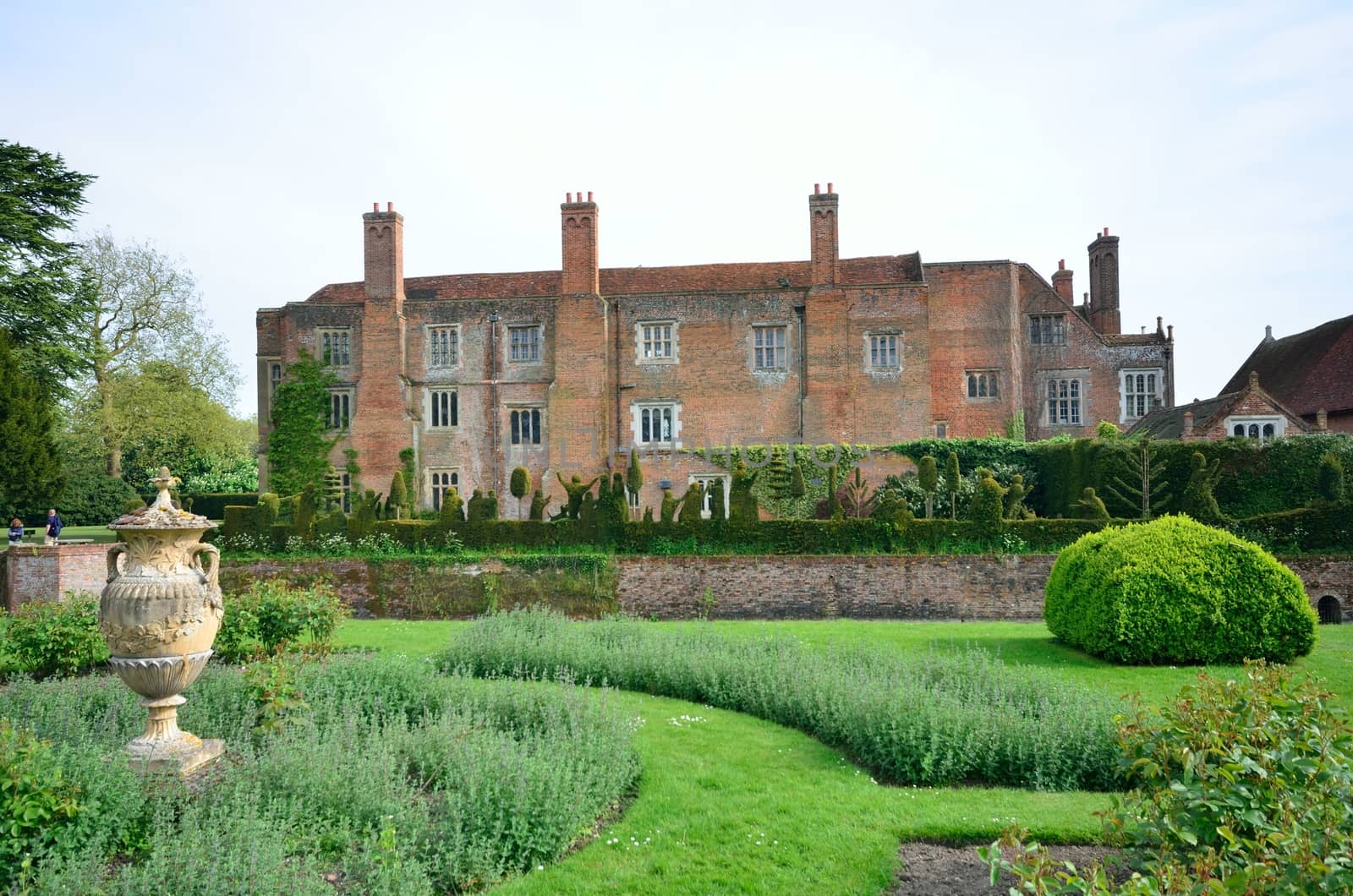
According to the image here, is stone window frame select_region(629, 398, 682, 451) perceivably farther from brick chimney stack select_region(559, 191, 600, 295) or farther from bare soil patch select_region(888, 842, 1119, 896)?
bare soil patch select_region(888, 842, 1119, 896)

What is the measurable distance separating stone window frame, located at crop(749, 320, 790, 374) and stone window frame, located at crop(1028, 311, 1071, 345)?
842cm

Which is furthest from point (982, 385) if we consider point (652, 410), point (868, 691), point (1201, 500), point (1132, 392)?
point (868, 691)

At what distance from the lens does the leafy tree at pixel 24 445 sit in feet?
88.3

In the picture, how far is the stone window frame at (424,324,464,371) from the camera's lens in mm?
30625

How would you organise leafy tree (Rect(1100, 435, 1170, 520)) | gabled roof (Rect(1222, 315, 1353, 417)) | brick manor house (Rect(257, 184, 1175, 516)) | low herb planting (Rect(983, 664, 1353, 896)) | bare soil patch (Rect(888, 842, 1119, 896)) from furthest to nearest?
1. gabled roof (Rect(1222, 315, 1353, 417))
2. brick manor house (Rect(257, 184, 1175, 516))
3. leafy tree (Rect(1100, 435, 1170, 520))
4. bare soil patch (Rect(888, 842, 1119, 896))
5. low herb planting (Rect(983, 664, 1353, 896))

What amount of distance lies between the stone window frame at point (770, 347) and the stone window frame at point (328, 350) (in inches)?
535

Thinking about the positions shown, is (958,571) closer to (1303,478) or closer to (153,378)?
(1303,478)

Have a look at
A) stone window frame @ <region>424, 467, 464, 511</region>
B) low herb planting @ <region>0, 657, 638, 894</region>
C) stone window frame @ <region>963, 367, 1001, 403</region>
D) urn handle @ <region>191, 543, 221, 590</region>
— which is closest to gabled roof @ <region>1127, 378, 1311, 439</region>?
stone window frame @ <region>963, 367, 1001, 403</region>

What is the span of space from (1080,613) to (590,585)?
31.9ft

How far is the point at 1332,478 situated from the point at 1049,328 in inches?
501

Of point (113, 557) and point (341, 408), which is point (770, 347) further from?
point (113, 557)

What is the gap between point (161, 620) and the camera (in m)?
7.26

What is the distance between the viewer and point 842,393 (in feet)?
93.5

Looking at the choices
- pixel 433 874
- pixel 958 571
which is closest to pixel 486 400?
pixel 958 571
